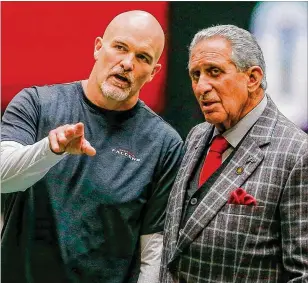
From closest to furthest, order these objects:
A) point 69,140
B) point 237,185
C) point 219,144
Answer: point 69,140, point 237,185, point 219,144

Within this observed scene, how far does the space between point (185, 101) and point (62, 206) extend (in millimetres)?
534

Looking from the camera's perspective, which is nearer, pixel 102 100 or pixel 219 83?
pixel 219 83

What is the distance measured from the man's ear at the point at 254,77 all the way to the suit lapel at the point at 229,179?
8 centimetres

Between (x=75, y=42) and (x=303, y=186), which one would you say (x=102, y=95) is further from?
(x=303, y=186)

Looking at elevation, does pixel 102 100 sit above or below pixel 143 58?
below

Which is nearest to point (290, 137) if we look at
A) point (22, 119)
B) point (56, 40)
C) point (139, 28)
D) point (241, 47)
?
point (241, 47)

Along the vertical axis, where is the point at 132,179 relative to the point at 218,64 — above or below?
below

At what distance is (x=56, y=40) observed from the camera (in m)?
1.58

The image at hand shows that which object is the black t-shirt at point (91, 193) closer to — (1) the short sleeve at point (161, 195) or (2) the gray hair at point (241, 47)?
(1) the short sleeve at point (161, 195)

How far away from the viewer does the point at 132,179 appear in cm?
129

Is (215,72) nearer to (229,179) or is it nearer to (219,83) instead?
(219,83)

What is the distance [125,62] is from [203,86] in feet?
0.70

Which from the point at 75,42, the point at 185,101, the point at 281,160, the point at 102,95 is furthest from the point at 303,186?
the point at 75,42

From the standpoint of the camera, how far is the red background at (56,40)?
1572mm
